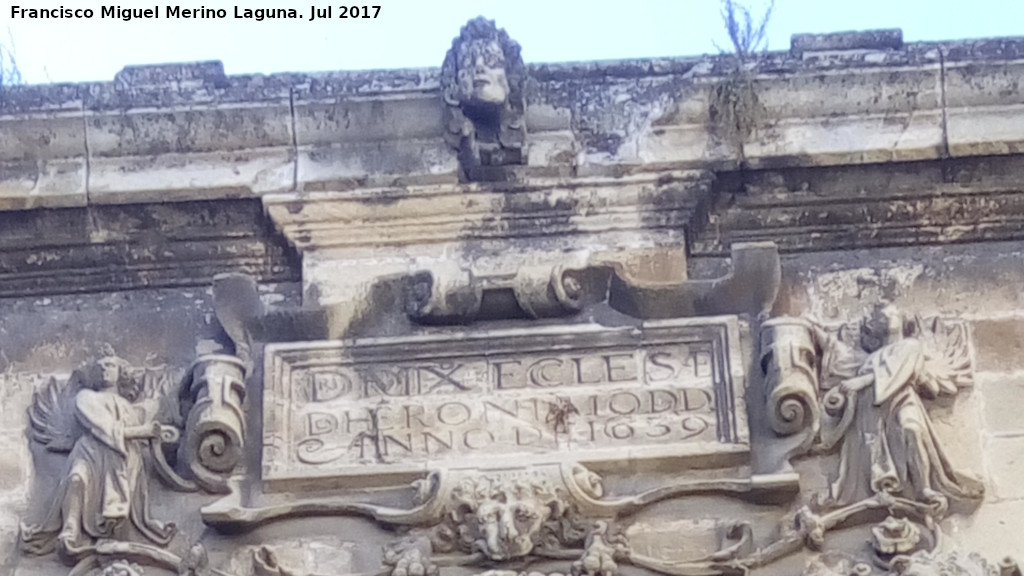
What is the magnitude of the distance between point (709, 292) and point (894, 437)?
65 cm

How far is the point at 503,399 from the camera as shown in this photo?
5.40 meters

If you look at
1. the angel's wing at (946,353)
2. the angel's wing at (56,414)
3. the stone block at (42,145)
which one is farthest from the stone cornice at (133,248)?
the angel's wing at (946,353)

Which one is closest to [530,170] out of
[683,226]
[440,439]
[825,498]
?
[683,226]

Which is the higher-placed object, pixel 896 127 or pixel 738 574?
pixel 896 127

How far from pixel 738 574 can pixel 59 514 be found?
1.70m

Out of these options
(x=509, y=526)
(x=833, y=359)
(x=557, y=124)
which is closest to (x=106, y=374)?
(x=509, y=526)

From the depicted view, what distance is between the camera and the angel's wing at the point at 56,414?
5.48 metres

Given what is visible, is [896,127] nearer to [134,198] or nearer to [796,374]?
[796,374]

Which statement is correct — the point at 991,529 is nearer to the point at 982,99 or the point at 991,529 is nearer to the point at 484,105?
the point at 982,99

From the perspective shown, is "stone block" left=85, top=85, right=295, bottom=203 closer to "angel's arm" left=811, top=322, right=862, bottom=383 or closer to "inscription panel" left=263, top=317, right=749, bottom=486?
"inscription panel" left=263, top=317, right=749, bottom=486

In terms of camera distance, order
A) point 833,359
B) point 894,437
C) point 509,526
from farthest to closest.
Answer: point 833,359, point 894,437, point 509,526

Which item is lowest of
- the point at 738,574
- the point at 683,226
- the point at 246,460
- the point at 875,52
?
the point at 738,574

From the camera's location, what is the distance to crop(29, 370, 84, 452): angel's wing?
5.48 metres

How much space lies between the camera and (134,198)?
5844mm
